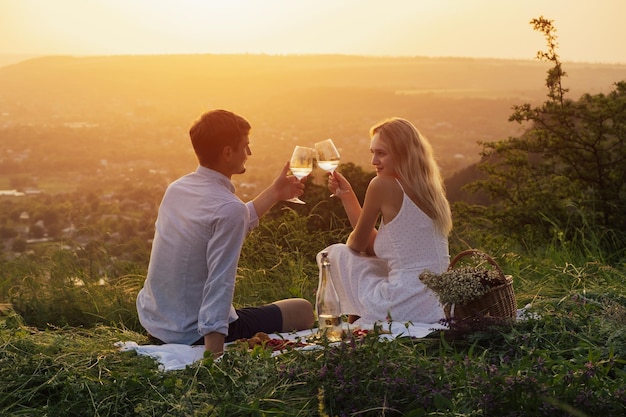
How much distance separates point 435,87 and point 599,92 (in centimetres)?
1925

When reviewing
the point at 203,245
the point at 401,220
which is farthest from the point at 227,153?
the point at 401,220

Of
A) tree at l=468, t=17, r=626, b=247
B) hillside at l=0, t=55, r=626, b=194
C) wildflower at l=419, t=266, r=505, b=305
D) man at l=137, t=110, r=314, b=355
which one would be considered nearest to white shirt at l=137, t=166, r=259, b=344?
man at l=137, t=110, r=314, b=355

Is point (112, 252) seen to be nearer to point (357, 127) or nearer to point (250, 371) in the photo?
point (250, 371)

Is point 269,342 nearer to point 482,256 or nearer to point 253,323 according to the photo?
point 253,323

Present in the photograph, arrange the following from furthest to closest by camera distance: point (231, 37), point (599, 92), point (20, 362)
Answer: point (231, 37)
point (599, 92)
point (20, 362)

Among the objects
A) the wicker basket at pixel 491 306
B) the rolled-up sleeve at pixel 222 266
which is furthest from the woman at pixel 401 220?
the rolled-up sleeve at pixel 222 266

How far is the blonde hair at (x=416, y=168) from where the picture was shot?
5.17m

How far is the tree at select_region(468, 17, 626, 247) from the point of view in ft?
32.2

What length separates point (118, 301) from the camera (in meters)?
6.45

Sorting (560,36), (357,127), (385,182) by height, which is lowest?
(357,127)

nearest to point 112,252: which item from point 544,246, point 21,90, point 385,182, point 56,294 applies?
point 56,294

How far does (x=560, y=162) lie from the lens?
34.5ft

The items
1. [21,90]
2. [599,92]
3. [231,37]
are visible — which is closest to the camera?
[599,92]

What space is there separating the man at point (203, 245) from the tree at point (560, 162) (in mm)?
6003
